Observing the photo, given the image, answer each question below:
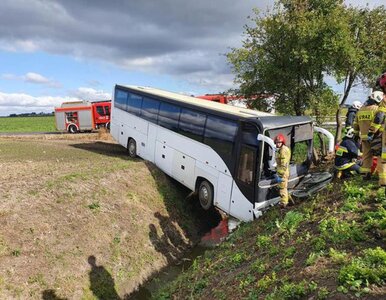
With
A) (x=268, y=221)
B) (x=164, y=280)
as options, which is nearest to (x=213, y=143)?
(x=268, y=221)

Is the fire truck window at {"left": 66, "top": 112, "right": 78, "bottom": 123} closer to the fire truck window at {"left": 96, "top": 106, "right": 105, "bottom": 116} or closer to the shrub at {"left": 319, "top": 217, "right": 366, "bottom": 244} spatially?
the fire truck window at {"left": 96, "top": 106, "right": 105, "bottom": 116}

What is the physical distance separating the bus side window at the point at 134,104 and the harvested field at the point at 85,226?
247cm

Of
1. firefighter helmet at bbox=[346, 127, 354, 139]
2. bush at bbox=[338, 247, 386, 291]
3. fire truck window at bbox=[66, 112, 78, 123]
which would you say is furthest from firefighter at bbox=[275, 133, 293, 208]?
fire truck window at bbox=[66, 112, 78, 123]

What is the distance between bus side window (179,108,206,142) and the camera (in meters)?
13.0

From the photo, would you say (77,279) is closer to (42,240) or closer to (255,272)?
(42,240)

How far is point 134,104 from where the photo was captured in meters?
17.2

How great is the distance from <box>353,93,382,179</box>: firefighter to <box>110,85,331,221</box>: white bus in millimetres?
1510

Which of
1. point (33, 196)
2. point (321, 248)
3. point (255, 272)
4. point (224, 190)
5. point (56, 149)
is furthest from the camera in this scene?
point (56, 149)

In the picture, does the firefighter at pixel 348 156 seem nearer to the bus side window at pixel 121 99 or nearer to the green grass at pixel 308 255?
the green grass at pixel 308 255

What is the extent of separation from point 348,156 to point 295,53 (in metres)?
8.71

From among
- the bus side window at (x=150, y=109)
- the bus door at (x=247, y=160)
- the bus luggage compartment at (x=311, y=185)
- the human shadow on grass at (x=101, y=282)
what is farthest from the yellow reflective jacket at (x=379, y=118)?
the bus side window at (x=150, y=109)

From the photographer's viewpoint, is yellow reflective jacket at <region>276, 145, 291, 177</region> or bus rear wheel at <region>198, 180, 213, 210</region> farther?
bus rear wheel at <region>198, 180, 213, 210</region>

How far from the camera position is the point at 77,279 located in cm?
927

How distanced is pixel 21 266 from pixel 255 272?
5.62 m
